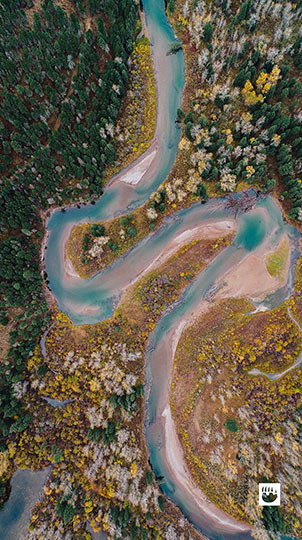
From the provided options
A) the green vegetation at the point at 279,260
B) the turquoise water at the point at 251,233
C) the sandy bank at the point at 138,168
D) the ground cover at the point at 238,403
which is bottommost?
the ground cover at the point at 238,403

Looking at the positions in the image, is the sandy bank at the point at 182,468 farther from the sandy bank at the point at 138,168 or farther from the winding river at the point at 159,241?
the sandy bank at the point at 138,168

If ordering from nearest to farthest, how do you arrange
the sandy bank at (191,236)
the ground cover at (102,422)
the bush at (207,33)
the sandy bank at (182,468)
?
the ground cover at (102,422), the sandy bank at (182,468), the bush at (207,33), the sandy bank at (191,236)

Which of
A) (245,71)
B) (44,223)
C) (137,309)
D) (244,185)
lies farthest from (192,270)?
(245,71)

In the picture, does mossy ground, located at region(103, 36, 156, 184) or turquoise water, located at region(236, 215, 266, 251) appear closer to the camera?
mossy ground, located at region(103, 36, 156, 184)

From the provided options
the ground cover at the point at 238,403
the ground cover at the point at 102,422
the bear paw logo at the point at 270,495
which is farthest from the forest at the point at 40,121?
the bear paw logo at the point at 270,495

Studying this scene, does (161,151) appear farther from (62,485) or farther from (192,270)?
(62,485)

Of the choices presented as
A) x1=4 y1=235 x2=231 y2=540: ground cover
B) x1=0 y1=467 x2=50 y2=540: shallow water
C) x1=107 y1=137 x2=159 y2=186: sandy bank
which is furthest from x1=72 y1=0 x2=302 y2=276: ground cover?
x1=0 y1=467 x2=50 y2=540: shallow water

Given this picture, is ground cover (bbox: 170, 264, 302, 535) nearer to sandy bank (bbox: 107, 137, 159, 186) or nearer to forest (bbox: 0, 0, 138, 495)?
forest (bbox: 0, 0, 138, 495)
